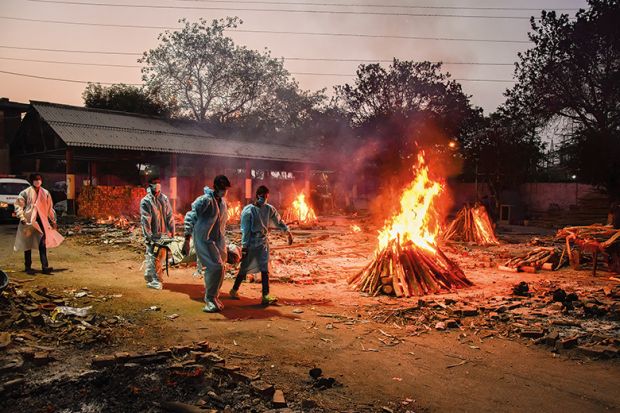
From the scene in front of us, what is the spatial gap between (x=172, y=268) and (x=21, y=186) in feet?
45.8

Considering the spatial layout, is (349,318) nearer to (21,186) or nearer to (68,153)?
(68,153)

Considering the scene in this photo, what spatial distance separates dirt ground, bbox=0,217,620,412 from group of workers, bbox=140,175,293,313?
1.10 ft

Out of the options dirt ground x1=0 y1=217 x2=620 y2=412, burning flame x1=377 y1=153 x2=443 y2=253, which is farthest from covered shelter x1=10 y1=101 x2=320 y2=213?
burning flame x1=377 y1=153 x2=443 y2=253

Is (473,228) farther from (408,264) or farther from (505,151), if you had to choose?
(505,151)

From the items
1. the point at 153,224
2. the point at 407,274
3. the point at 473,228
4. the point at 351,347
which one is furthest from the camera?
the point at 473,228

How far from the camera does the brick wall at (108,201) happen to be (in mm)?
19156

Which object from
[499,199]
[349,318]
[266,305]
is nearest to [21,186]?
[266,305]

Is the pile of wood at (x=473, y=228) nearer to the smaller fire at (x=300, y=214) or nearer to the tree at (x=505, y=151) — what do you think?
the smaller fire at (x=300, y=214)

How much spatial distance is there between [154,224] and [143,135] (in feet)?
54.1

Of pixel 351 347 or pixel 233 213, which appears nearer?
pixel 351 347

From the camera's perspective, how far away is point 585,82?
2083cm

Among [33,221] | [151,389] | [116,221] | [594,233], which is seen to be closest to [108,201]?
[116,221]

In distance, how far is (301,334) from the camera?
5523mm

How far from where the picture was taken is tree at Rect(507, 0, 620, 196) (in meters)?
19.9
